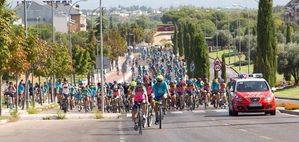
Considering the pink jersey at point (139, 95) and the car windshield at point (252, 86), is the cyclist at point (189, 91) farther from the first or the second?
the pink jersey at point (139, 95)

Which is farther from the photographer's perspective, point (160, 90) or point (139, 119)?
point (160, 90)

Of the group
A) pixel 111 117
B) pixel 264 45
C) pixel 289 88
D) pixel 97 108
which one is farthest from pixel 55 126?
pixel 289 88

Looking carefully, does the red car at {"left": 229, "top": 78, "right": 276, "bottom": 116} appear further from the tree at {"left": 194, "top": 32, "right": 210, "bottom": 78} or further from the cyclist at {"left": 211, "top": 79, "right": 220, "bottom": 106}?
the tree at {"left": 194, "top": 32, "right": 210, "bottom": 78}

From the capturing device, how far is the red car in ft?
120

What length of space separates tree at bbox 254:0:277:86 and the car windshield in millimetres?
32840

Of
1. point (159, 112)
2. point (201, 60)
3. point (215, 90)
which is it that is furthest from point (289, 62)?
point (159, 112)

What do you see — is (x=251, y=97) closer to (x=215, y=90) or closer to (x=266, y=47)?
(x=215, y=90)

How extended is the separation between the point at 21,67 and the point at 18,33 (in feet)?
6.42

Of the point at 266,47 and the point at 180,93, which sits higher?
the point at 266,47

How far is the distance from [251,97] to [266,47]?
3513 centimetres

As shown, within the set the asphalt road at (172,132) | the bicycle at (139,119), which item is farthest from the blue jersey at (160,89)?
the bicycle at (139,119)

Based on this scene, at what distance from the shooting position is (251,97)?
120 feet

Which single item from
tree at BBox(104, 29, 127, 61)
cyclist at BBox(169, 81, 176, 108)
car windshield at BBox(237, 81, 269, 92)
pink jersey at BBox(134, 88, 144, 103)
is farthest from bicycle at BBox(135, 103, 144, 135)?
tree at BBox(104, 29, 127, 61)

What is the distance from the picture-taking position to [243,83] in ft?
125
